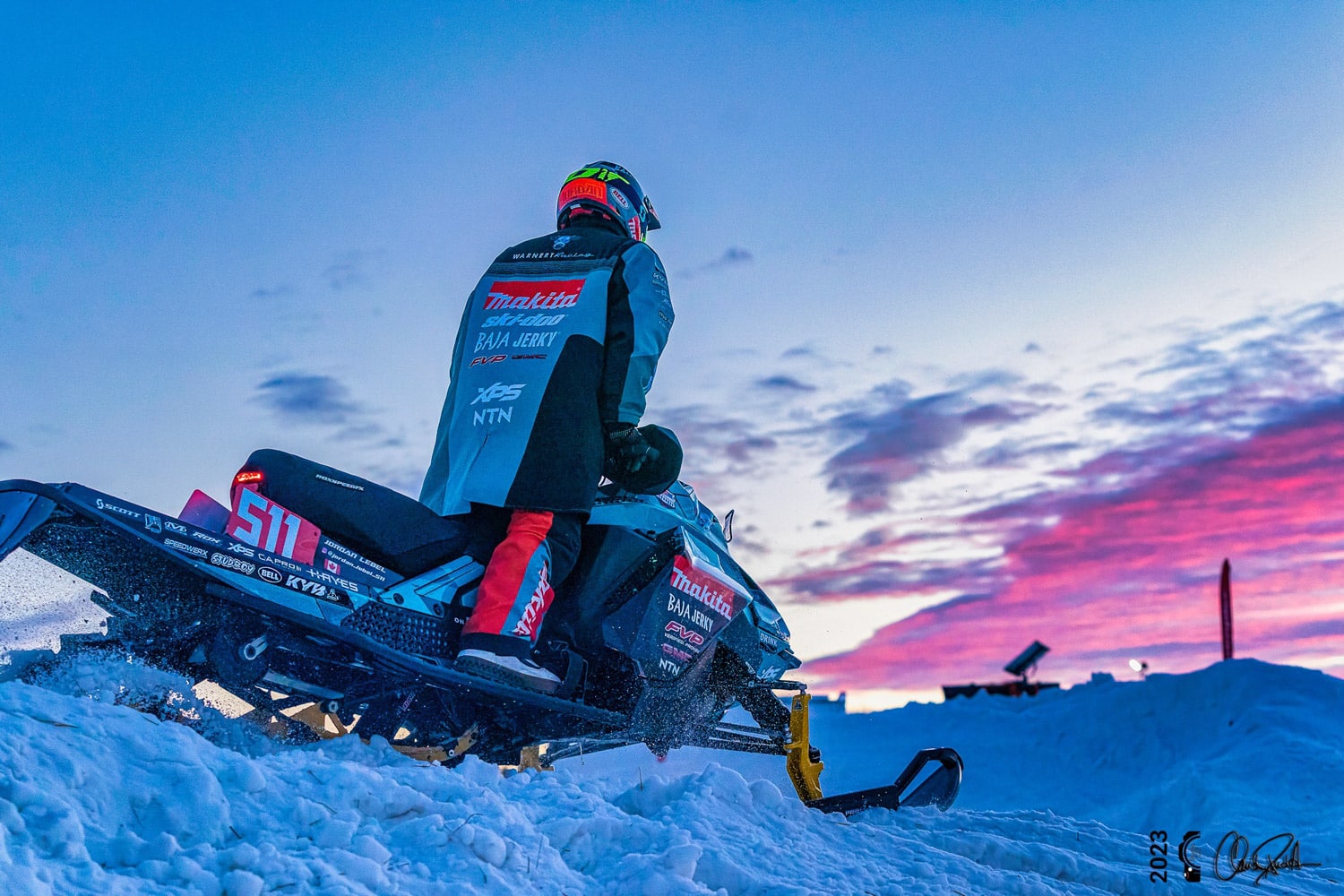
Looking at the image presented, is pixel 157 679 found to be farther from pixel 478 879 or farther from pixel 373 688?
pixel 478 879

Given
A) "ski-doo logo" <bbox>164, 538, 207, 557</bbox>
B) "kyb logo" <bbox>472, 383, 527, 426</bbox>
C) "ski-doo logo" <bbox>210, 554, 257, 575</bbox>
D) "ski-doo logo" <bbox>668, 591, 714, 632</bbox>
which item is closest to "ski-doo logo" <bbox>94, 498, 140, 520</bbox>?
"ski-doo logo" <bbox>164, 538, 207, 557</bbox>

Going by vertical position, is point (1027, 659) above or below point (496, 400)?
above

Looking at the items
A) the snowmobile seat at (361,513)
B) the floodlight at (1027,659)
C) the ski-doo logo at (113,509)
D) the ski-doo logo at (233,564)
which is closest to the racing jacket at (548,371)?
the snowmobile seat at (361,513)

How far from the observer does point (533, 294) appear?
4551 mm

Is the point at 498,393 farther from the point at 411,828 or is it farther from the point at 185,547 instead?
the point at 411,828

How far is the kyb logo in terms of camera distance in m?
4.31

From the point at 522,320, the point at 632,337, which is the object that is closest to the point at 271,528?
the point at 522,320

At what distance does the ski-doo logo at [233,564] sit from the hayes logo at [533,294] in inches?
57.9

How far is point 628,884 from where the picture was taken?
288cm

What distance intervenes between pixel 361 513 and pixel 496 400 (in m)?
0.66

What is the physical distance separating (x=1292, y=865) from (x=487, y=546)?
3.87 metres

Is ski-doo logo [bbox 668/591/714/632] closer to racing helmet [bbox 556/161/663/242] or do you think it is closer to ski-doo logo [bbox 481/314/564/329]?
ski-doo logo [bbox 481/314/564/329]

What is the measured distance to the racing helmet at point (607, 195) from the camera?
16.1ft

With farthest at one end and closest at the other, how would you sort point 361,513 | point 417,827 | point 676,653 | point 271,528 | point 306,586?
point 676,653
point 361,513
point 271,528
point 306,586
point 417,827
